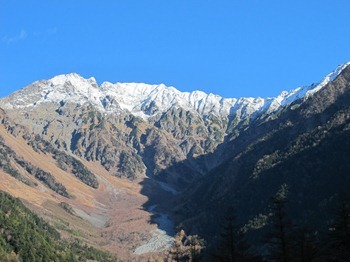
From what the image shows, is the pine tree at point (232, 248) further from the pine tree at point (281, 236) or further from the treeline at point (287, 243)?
the pine tree at point (281, 236)

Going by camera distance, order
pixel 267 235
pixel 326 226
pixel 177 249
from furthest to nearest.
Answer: pixel 326 226
pixel 177 249
pixel 267 235

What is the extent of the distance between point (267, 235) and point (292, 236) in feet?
9.57

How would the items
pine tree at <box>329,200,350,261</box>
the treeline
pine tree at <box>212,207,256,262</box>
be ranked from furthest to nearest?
pine tree at <box>212,207,256,262</box>
the treeline
pine tree at <box>329,200,350,261</box>

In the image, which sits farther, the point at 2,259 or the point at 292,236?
the point at 2,259

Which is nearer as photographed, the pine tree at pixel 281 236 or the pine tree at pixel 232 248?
the pine tree at pixel 281 236

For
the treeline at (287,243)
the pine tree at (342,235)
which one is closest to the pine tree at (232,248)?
the treeline at (287,243)

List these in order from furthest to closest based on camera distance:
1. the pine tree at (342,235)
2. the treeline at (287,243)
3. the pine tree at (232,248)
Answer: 1. the pine tree at (232,248)
2. the treeline at (287,243)
3. the pine tree at (342,235)

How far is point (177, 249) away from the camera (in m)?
60.4

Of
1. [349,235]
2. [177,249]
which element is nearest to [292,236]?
[349,235]

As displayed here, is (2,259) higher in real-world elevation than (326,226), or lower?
lower

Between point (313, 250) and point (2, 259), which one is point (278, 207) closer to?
point (313, 250)

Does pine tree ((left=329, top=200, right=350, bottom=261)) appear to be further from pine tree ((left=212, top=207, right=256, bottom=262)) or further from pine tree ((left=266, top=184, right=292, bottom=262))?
pine tree ((left=212, top=207, right=256, bottom=262))

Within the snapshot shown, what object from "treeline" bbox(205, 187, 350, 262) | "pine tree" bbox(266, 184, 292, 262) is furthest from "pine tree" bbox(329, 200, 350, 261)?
"pine tree" bbox(266, 184, 292, 262)

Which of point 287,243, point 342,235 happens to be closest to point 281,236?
point 287,243
